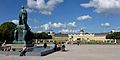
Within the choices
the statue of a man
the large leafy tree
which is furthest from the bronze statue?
the large leafy tree

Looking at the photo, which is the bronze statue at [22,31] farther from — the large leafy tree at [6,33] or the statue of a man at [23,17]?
the large leafy tree at [6,33]

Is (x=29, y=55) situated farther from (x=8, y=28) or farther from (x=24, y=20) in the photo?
(x=8, y=28)

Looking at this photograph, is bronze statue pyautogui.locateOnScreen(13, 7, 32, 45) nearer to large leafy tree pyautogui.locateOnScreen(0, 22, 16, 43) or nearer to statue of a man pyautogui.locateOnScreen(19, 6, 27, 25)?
statue of a man pyautogui.locateOnScreen(19, 6, 27, 25)

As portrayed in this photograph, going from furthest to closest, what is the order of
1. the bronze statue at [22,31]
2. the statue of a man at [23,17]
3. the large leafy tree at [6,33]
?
the large leafy tree at [6,33] < the statue of a man at [23,17] < the bronze statue at [22,31]

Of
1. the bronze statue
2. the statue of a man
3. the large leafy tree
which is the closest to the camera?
the bronze statue

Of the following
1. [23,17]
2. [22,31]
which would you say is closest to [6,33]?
[23,17]

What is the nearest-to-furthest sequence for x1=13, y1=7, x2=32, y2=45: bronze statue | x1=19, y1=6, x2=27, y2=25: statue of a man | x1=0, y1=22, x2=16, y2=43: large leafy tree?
x1=13, y1=7, x2=32, y2=45: bronze statue
x1=19, y1=6, x2=27, y2=25: statue of a man
x1=0, y1=22, x2=16, y2=43: large leafy tree

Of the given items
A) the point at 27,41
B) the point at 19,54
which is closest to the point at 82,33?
the point at 27,41

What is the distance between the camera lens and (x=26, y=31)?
34.7 meters

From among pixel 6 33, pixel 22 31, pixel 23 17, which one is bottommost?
pixel 22 31

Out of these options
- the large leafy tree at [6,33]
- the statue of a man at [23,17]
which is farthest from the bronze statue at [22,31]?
the large leafy tree at [6,33]

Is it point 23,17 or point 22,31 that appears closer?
point 22,31

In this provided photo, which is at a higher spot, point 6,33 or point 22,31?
point 6,33

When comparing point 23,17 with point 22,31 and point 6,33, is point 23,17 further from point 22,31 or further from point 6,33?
point 6,33
